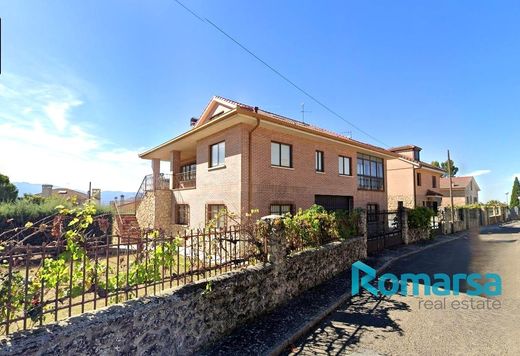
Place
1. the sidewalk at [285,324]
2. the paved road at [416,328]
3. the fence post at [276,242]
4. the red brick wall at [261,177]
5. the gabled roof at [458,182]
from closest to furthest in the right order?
the sidewalk at [285,324]
the paved road at [416,328]
the fence post at [276,242]
the red brick wall at [261,177]
the gabled roof at [458,182]

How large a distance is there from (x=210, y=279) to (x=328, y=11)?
34.5 ft

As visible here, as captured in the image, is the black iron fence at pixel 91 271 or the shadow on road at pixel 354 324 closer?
the black iron fence at pixel 91 271

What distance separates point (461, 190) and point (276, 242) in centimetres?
5004

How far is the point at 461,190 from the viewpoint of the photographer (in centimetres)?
4488

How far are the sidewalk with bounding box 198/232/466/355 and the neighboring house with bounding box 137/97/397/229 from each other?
5642 millimetres

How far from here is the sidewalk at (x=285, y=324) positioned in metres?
4.52

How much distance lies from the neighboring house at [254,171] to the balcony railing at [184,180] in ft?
0.22

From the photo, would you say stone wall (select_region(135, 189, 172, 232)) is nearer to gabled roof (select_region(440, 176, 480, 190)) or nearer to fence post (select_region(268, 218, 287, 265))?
fence post (select_region(268, 218, 287, 265))

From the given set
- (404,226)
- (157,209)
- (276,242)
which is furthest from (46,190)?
(404,226)

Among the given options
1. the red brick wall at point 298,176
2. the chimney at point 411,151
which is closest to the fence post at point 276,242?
the red brick wall at point 298,176

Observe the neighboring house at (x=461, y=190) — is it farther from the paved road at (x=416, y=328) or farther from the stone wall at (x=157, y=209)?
the paved road at (x=416, y=328)

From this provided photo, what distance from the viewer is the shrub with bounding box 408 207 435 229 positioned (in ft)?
54.0

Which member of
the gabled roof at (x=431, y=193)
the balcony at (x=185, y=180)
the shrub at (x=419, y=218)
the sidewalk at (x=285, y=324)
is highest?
the balcony at (x=185, y=180)

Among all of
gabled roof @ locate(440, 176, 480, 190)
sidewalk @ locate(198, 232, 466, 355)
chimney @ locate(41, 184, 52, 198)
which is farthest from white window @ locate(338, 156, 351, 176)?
chimney @ locate(41, 184, 52, 198)
